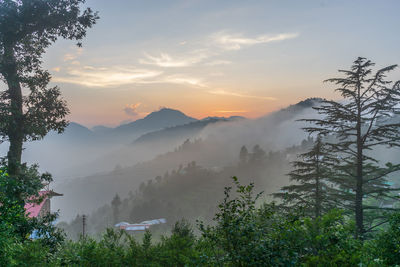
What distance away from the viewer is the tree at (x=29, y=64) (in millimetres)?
10195

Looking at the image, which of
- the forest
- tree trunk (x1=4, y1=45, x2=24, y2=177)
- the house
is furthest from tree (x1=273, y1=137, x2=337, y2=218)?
tree trunk (x1=4, y1=45, x2=24, y2=177)

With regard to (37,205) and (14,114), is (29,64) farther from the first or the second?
(37,205)

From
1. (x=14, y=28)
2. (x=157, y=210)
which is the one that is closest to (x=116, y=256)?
(x=14, y=28)

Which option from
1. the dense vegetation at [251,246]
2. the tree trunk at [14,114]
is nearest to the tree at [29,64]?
the tree trunk at [14,114]

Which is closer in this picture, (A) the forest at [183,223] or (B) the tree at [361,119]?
(A) the forest at [183,223]

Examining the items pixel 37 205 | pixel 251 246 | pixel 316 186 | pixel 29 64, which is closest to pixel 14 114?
pixel 29 64

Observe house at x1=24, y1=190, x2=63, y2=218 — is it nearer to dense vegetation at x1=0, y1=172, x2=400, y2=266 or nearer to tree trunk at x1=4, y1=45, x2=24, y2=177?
tree trunk at x1=4, y1=45, x2=24, y2=177

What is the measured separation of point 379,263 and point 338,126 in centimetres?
1049

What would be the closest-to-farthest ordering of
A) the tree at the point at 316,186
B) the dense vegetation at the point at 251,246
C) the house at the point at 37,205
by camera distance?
the dense vegetation at the point at 251,246 < the house at the point at 37,205 < the tree at the point at 316,186

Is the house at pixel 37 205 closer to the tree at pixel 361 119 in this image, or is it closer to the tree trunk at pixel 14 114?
the tree trunk at pixel 14 114

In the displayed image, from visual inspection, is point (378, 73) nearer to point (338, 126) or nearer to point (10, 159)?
point (338, 126)

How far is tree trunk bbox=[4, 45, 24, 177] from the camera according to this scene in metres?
10.2

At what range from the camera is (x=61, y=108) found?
11.7 m

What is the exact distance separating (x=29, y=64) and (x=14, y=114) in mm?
2509
